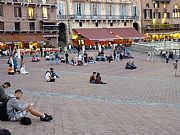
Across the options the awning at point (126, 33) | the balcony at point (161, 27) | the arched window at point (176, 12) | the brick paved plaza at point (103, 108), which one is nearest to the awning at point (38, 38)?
the awning at point (126, 33)

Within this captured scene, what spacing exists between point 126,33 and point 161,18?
14.2m

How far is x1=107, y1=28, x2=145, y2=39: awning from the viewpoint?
7197 centimetres

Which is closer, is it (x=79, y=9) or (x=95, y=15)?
(x=79, y=9)

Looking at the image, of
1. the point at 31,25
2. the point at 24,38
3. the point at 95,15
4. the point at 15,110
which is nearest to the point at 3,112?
the point at 15,110

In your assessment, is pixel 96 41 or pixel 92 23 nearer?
pixel 96 41

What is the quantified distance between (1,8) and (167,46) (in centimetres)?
2641

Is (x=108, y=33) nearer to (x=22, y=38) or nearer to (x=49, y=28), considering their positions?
(x=49, y=28)

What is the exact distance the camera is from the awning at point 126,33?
236ft

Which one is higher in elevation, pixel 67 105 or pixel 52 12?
pixel 52 12

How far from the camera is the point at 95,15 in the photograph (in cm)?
7075

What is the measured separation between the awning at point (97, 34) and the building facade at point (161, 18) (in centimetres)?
1247

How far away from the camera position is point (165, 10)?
279 feet

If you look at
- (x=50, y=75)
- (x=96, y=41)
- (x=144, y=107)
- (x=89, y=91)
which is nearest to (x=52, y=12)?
(x=96, y=41)

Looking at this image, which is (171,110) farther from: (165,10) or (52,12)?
(165,10)
